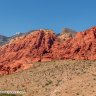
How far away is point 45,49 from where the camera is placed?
122m

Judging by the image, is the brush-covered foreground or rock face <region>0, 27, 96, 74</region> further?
rock face <region>0, 27, 96, 74</region>

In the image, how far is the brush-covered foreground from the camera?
293ft

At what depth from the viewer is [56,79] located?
326 ft

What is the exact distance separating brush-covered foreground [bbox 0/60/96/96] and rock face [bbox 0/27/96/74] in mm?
3883

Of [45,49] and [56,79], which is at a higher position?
[45,49]

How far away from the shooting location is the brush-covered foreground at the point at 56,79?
293ft

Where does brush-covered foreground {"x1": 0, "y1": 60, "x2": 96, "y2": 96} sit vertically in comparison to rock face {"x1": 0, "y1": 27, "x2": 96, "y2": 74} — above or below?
below

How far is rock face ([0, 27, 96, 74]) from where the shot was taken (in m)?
113

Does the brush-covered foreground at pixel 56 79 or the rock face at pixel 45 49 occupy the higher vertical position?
the rock face at pixel 45 49

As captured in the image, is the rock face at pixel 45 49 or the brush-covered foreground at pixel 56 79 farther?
the rock face at pixel 45 49

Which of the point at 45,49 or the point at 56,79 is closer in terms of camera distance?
the point at 56,79

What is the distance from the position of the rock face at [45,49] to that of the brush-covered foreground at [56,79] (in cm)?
388

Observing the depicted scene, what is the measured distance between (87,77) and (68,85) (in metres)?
4.68

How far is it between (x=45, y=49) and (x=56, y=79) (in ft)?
77.1
